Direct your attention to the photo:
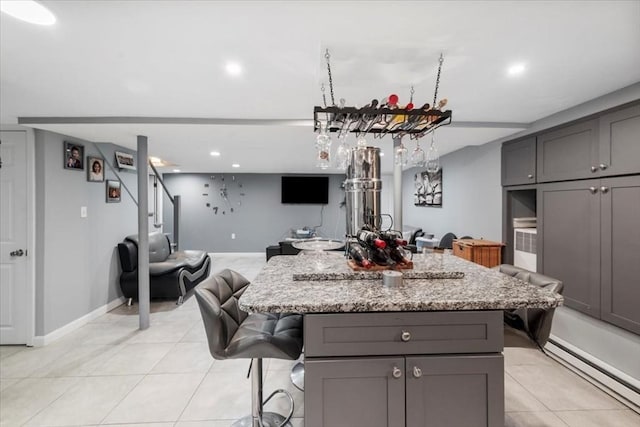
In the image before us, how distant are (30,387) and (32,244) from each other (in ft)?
4.55

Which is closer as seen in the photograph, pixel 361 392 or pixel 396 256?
pixel 361 392

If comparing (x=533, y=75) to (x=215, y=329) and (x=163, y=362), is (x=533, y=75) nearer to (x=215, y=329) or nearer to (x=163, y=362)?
(x=215, y=329)

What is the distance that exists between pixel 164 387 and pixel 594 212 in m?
3.73

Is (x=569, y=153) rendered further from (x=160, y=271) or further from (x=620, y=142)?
(x=160, y=271)

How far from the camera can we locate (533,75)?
1866 millimetres

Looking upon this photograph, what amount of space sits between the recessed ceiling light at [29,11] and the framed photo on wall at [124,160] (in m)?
2.97

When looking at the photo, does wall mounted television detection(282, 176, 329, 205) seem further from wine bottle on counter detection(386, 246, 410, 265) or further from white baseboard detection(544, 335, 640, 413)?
wine bottle on counter detection(386, 246, 410, 265)

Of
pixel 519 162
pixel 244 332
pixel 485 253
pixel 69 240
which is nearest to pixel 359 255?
pixel 244 332

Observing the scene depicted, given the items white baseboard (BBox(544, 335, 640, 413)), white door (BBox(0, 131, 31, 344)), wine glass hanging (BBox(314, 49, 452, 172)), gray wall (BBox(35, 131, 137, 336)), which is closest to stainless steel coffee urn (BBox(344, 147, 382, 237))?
wine glass hanging (BBox(314, 49, 452, 172))

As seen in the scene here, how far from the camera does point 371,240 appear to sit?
1611 millimetres

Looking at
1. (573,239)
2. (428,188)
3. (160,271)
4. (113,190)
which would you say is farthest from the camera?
(428,188)

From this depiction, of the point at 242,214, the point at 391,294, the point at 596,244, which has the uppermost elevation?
the point at 242,214

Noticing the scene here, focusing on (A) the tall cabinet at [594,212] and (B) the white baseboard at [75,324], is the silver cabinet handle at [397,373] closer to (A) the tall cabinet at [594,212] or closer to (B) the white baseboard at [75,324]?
(A) the tall cabinet at [594,212]

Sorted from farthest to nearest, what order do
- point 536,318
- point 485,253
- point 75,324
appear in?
point 485,253 → point 75,324 → point 536,318
